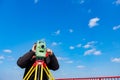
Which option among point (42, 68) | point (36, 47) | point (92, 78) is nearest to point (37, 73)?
point (42, 68)

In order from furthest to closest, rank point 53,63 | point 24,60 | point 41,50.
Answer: point 53,63, point 24,60, point 41,50

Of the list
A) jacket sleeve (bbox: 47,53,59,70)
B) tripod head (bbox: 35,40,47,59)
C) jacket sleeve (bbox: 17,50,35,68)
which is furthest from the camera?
jacket sleeve (bbox: 47,53,59,70)

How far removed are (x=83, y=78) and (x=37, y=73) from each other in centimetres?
603

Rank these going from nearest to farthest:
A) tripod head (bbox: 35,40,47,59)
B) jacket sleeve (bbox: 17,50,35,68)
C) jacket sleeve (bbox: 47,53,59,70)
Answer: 1. tripod head (bbox: 35,40,47,59)
2. jacket sleeve (bbox: 17,50,35,68)
3. jacket sleeve (bbox: 47,53,59,70)

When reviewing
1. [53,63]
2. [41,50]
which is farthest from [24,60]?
[41,50]

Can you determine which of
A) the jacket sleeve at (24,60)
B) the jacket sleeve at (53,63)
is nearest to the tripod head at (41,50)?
the jacket sleeve at (24,60)

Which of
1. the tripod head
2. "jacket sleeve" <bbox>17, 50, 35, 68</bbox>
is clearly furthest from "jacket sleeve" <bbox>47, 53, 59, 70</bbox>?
the tripod head

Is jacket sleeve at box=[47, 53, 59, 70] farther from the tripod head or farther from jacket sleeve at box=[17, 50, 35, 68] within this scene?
the tripod head

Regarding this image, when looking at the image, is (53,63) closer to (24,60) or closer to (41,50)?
(24,60)

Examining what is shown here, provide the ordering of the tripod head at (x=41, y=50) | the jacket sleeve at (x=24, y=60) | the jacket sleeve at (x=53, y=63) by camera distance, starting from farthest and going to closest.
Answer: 1. the jacket sleeve at (x=53, y=63)
2. the jacket sleeve at (x=24, y=60)
3. the tripod head at (x=41, y=50)

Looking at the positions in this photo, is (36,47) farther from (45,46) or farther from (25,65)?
(25,65)

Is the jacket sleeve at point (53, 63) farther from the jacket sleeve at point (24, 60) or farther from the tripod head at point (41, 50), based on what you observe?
the tripod head at point (41, 50)

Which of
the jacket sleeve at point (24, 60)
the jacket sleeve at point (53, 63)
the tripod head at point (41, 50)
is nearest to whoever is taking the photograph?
the tripod head at point (41, 50)

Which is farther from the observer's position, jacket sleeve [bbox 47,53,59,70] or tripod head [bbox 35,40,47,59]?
jacket sleeve [bbox 47,53,59,70]
